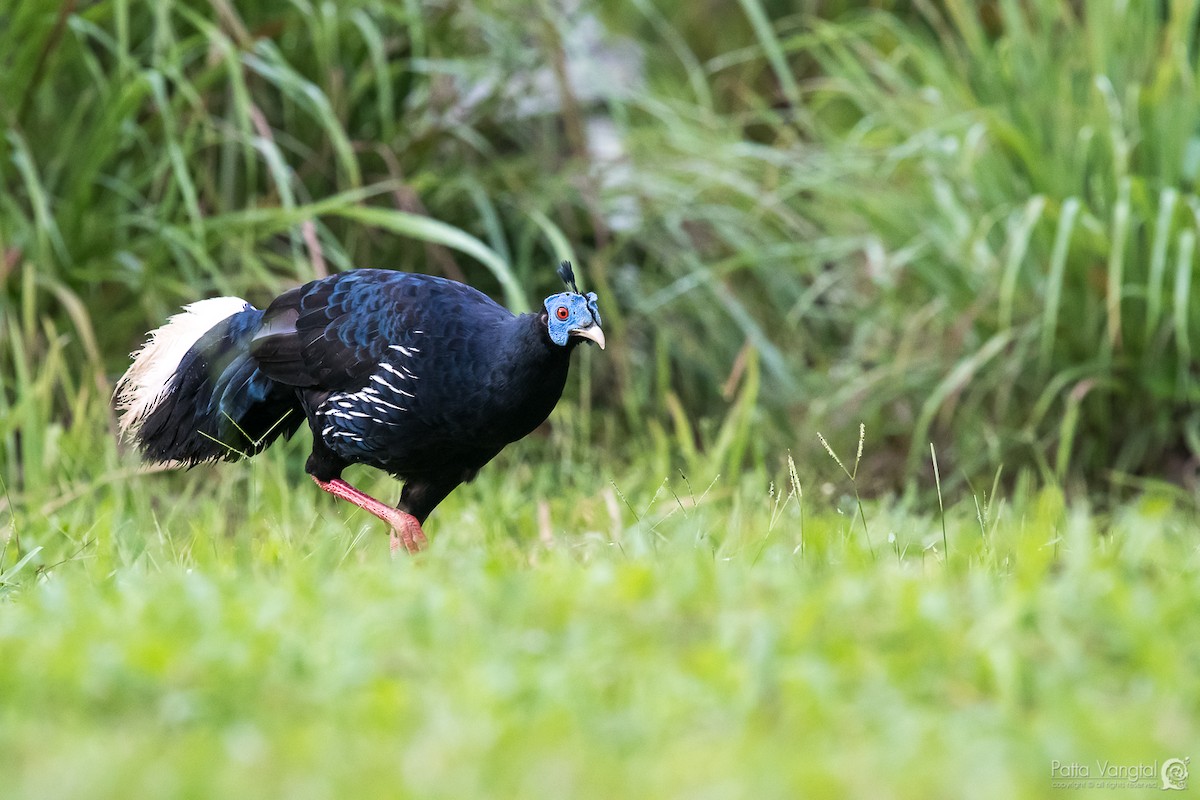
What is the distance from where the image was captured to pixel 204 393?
15.2ft

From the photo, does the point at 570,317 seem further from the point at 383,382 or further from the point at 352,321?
the point at 352,321

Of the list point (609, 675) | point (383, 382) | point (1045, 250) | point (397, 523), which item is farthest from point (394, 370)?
point (1045, 250)

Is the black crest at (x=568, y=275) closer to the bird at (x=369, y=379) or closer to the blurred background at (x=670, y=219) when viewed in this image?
the bird at (x=369, y=379)

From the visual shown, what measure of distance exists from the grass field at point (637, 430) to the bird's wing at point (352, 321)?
1.48 ft

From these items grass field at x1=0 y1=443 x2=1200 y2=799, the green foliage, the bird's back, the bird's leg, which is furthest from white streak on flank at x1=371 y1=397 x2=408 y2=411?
the green foliage

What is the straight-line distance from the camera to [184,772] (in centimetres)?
209

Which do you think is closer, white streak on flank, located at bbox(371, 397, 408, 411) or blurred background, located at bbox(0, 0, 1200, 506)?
white streak on flank, located at bbox(371, 397, 408, 411)

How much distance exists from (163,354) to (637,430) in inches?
86.4

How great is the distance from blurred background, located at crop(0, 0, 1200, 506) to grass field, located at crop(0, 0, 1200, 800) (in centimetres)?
2

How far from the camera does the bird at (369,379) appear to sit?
4051mm

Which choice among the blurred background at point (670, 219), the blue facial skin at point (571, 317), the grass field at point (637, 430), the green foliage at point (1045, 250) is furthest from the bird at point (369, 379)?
the green foliage at point (1045, 250)

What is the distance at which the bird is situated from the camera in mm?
4051

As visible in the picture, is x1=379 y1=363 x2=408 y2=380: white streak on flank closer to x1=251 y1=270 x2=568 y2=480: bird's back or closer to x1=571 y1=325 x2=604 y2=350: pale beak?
x1=251 y1=270 x2=568 y2=480: bird's back

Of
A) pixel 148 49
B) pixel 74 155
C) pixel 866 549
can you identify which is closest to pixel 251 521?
pixel 866 549
